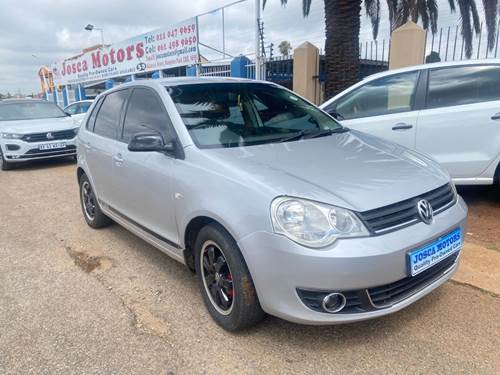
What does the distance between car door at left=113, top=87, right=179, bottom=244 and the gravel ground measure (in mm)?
525

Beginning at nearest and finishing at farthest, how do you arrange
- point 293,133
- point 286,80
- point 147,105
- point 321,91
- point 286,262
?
point 286,262 < point 293,133 < point 147,105 < point 321,91 < point 286,80

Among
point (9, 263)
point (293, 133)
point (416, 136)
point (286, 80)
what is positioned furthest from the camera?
point (286, 80)

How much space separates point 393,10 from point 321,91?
4230 mm

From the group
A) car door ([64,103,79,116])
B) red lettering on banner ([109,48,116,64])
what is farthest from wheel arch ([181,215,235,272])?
red lettering on banner ([109,48,116,64])

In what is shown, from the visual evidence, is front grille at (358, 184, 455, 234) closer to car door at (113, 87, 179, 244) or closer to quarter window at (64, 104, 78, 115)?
car door at (113, 87, 179, 244)

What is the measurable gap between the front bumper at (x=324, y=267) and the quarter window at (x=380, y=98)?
2.84 m

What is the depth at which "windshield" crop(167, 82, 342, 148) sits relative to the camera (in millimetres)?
3016

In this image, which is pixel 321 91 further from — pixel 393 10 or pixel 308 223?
pixel 308 223

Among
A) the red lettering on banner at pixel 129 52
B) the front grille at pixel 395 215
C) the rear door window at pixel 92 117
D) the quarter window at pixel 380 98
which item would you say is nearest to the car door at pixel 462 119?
the quarter window at pixel 380 98

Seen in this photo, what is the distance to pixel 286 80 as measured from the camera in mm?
9695

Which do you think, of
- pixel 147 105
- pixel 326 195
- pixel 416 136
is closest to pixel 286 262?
pixel 326 195

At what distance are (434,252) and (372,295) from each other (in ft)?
1.59

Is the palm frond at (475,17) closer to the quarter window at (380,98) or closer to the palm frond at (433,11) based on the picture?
the palm frond at (433,11)

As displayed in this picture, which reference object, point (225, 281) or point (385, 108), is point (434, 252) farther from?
point (385, 108)
